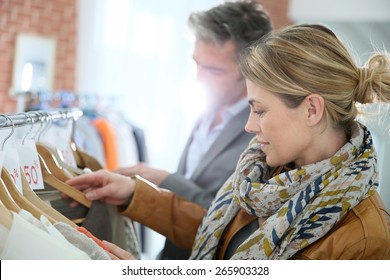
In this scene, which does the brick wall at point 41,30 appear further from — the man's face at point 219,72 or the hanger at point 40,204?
the hanger at point 40,204

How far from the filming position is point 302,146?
1394 mm

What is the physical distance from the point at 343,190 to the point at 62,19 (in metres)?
3.38

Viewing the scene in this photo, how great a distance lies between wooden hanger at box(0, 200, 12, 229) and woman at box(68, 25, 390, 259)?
556mm

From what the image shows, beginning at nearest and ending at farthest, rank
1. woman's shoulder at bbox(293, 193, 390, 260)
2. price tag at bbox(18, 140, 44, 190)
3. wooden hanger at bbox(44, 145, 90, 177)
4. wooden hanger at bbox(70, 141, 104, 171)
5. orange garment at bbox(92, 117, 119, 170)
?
1. woman's shoulder at bbox(293, 193, 390, 260)
2. price tag at bbox(18, 140, 44, 190)
3. wooden hanger at bbox(44, 145, 90, 177)
4. wooden hanger at bbox(70, 141, 104, 171)
5. orange garment at bbox(92, 117, 119, 170)

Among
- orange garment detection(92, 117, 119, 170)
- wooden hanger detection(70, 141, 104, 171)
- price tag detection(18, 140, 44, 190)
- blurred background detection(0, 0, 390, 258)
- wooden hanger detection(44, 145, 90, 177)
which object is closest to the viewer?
price tag detection(18, 140, 44, 190)

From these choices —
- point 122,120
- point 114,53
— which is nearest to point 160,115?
point 114,53

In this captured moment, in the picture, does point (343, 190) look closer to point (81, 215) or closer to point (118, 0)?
point (81, 215)

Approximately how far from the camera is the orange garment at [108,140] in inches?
119

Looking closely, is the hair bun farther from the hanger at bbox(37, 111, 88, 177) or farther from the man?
the hanger at bbox(37, 111, 88, 177)

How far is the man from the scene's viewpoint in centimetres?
194

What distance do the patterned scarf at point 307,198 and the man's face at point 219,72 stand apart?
62cm

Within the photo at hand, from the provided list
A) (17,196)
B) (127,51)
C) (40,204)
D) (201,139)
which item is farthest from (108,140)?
(17,196)

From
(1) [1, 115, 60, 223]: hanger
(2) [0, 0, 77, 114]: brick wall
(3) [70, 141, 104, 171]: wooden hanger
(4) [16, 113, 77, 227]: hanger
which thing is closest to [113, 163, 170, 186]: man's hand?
(3) [70, 141, 104, 171]: wooden hanger

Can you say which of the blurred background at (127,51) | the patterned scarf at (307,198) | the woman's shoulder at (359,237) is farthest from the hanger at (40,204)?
the blurred background at (127,51)
